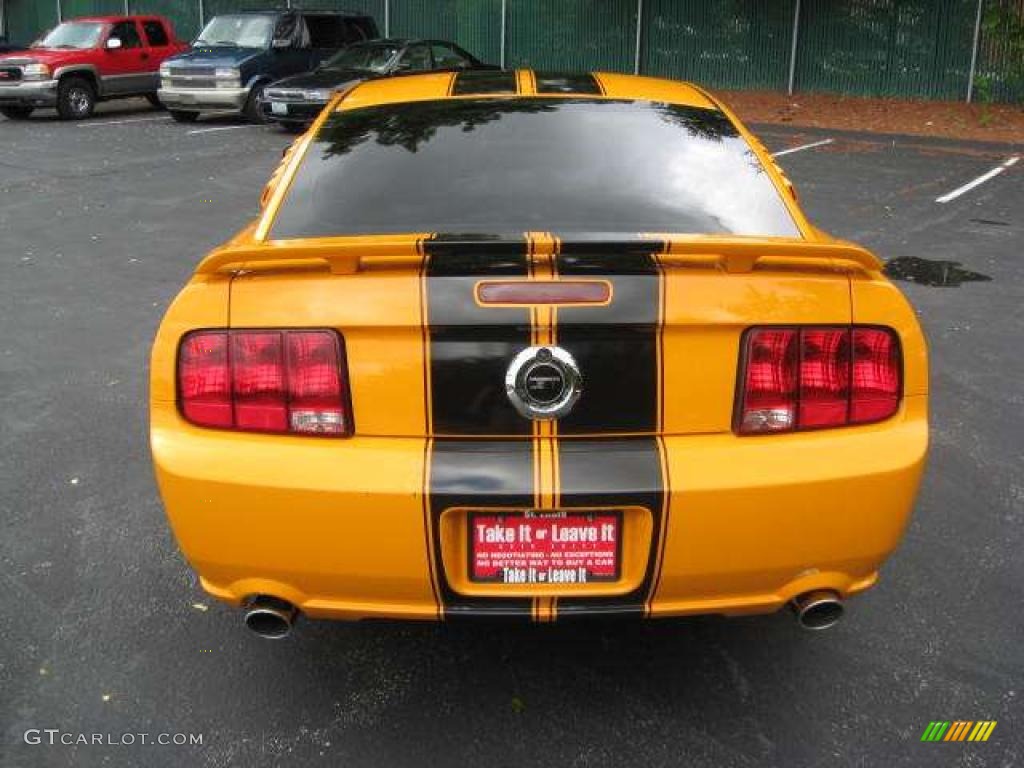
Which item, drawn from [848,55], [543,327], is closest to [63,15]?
Answer: [848,55]

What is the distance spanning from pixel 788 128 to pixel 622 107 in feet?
51.8

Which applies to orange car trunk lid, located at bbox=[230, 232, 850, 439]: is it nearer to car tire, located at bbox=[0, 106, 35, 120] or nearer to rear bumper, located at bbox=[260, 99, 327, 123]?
rear bumper, located at bbox=[260, 99, 327, 123]

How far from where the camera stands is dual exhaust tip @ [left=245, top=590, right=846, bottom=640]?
2656mm

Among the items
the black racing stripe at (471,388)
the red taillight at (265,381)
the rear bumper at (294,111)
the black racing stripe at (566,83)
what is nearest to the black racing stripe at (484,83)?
the black racing stripe at (566,83)

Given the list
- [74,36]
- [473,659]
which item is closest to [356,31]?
[74,36]

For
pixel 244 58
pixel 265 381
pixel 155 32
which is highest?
pixel 155 32

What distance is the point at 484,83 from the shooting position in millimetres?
3947

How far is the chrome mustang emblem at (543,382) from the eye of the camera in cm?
249

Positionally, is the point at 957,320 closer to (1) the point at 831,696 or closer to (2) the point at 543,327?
(1) the point at 831,696

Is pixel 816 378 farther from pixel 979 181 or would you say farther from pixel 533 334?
pixel 979 181

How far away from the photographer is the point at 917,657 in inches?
125

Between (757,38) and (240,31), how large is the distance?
11.2 metres

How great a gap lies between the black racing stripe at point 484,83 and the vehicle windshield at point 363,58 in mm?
13505

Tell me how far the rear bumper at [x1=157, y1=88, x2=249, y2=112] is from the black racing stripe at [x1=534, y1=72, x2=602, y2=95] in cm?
1520
